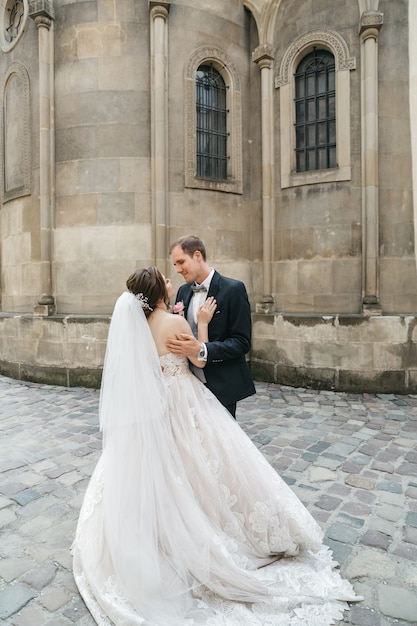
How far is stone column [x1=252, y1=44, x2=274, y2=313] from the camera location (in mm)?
8500

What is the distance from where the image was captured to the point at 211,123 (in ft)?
28.8

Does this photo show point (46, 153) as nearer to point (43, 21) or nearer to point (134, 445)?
point (43, 21)

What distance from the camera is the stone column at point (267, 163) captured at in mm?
8500

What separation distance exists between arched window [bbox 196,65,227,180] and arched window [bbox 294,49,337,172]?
4.86 feet

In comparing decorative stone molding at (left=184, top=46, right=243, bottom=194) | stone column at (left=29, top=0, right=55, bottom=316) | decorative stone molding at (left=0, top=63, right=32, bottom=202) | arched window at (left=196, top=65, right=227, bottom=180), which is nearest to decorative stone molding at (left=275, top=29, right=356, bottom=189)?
decorative stone molding at (left=184, top=46, right=243, bottom=194)

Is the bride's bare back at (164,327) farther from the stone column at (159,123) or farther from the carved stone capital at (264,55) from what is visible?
the carved stone capital at (264,55)

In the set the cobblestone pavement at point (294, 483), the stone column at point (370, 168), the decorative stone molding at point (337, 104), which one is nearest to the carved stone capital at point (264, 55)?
the decorative stone molding at point (337, 104)

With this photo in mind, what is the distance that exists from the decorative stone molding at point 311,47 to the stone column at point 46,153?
4.33 meters

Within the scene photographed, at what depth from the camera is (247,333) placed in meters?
3.15

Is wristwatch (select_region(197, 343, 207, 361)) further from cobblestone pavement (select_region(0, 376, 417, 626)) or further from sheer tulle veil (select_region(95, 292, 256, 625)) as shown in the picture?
cobblestone pavement (select_region(0, 376, 417, 626))

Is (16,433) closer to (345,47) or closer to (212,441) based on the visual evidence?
(212,441)

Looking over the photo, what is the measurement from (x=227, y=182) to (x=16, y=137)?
176 inches

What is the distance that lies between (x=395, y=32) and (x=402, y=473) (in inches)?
288

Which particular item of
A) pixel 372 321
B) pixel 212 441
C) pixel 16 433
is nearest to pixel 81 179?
pixel 16 433
